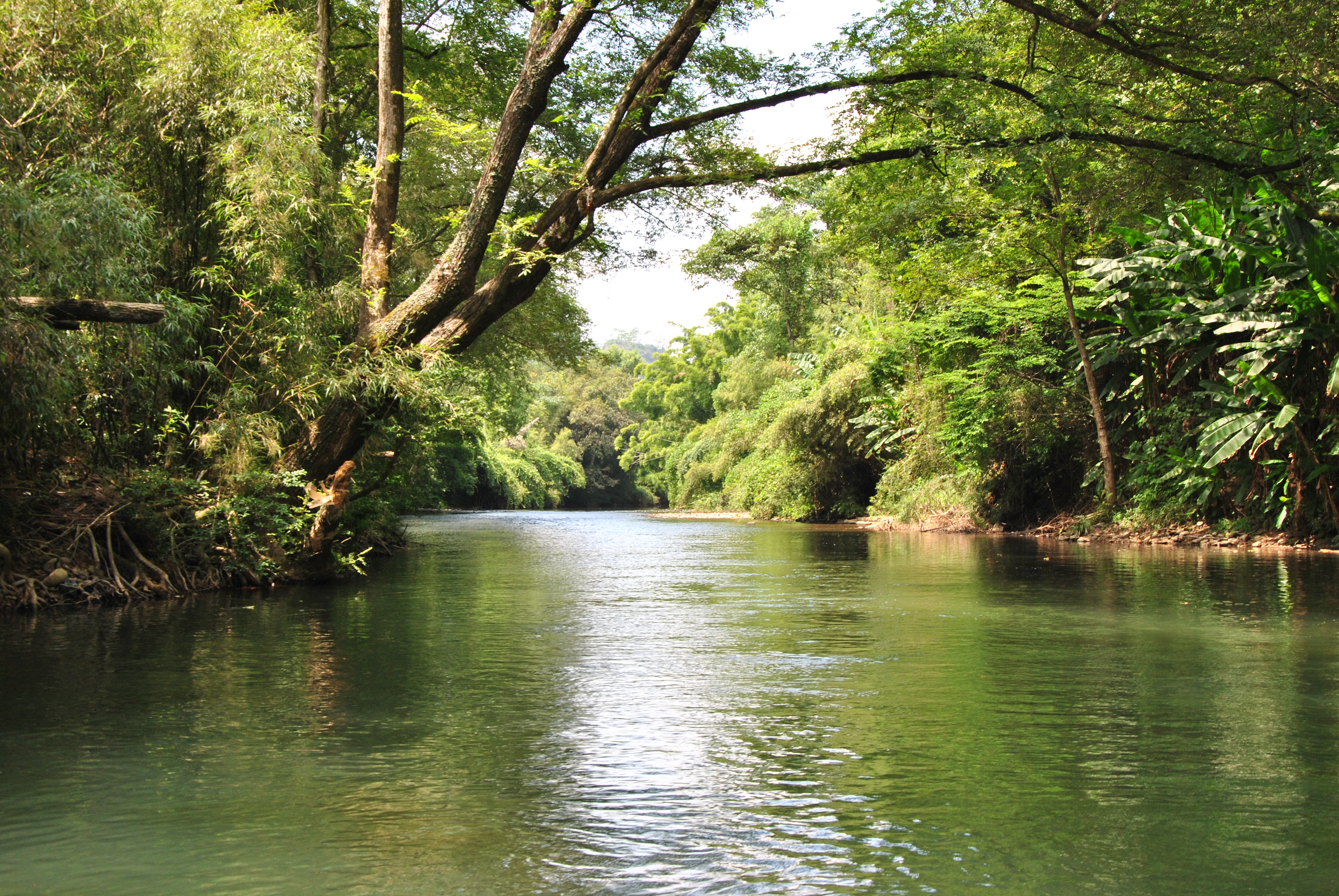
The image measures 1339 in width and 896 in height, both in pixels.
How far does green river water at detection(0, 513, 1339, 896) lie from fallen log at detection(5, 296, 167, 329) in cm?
220

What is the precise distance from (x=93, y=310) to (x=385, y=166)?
5577 millimetres

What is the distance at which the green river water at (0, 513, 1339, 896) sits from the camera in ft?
9.56

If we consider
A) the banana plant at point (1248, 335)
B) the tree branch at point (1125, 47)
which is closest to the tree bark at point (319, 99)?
the tree branch at point (1125, 47)

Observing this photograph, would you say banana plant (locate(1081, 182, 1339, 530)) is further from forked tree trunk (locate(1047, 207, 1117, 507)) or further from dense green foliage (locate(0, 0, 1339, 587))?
forked tree trunk (locate(1047, 207, 1117, 507))

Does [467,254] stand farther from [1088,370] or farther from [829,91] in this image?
[1088,370]

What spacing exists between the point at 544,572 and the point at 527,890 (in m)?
10.2

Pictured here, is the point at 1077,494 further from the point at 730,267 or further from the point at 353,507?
the point at 353,507

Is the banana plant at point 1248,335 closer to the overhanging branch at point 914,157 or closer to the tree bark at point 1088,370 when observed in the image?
the tree bark at point 1088,370

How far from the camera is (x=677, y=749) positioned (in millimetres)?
4227

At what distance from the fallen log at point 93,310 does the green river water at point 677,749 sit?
2.20m

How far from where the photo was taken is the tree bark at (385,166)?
39.0 ft

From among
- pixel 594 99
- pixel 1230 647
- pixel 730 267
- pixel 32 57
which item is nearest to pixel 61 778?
pixel 1230 647

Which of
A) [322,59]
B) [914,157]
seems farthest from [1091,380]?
[322,59]

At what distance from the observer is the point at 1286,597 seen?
8.91 m
